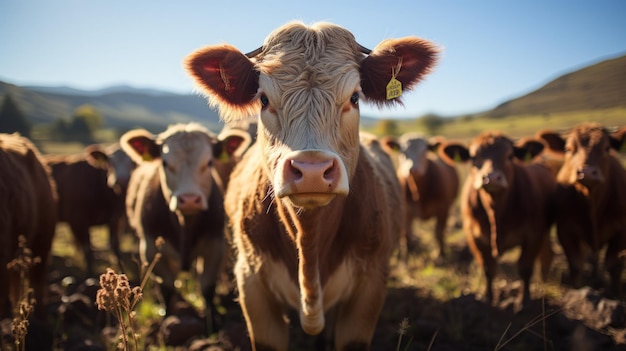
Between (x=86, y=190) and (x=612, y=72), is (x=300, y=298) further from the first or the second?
(x=86, y=190)

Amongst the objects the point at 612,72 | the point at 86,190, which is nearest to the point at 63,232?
the point at 86,190

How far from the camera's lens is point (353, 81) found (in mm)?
2568

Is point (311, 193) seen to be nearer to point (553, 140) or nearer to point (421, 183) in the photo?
point (553, 140)

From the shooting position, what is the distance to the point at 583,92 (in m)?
7.53

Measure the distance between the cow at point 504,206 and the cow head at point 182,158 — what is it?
3196 mm

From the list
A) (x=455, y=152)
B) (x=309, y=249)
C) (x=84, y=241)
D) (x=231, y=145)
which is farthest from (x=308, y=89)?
(x=84, y=241)

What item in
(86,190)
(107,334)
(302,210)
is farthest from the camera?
(86,190)

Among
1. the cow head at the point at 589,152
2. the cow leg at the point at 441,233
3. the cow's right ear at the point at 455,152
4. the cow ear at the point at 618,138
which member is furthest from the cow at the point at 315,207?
the cow leg at the point at 441,233

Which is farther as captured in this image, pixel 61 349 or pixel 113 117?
pixel 113 117

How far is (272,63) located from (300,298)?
5.07ft

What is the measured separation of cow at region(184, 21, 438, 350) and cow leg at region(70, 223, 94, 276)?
6.09 metres

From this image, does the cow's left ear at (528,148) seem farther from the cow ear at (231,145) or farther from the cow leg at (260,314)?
the cow leg at (260,314)

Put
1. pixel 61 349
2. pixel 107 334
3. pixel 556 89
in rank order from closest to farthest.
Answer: pixel 61 349
pixel 107 334
pixel 556 89

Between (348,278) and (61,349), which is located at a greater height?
(348,278)
